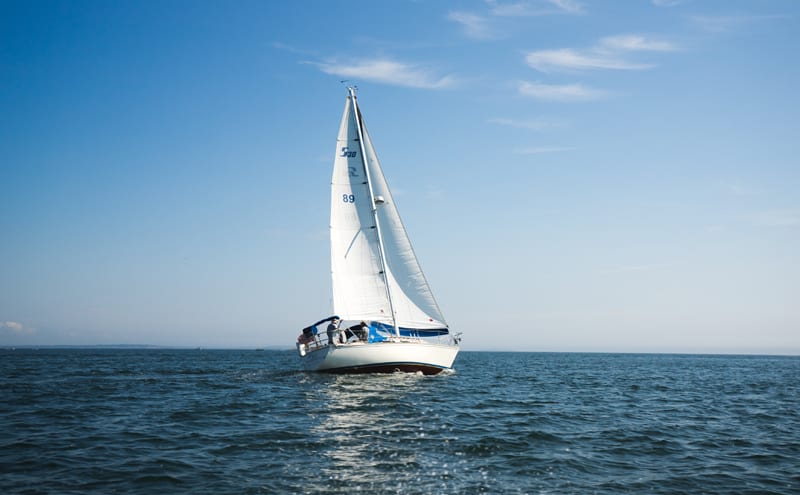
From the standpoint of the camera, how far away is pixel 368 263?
30.3 m

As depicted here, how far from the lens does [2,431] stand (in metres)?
14.2

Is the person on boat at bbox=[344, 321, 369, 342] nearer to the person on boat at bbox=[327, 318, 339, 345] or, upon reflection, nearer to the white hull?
the person on boat at bbox=[327, 318, 339, 345]

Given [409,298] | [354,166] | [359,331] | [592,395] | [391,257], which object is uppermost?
[354,166]

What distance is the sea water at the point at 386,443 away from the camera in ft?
33.0

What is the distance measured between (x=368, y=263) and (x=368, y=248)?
86cm

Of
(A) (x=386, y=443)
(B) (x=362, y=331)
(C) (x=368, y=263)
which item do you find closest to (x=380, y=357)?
(B) (x=362, y=331)

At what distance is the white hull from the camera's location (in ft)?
86.1

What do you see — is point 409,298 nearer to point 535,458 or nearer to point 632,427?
point 632,427

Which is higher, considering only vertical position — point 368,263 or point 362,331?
point 368,263

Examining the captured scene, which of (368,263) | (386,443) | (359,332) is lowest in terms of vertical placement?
(386,443)

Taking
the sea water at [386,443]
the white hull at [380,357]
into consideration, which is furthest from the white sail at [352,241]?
the sea water at [386,443]

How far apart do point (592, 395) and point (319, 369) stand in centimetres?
1384

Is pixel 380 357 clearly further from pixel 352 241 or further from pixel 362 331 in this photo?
pixel 352 241

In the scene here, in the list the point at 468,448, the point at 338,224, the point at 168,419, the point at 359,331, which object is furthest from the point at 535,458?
the point at 338,224
